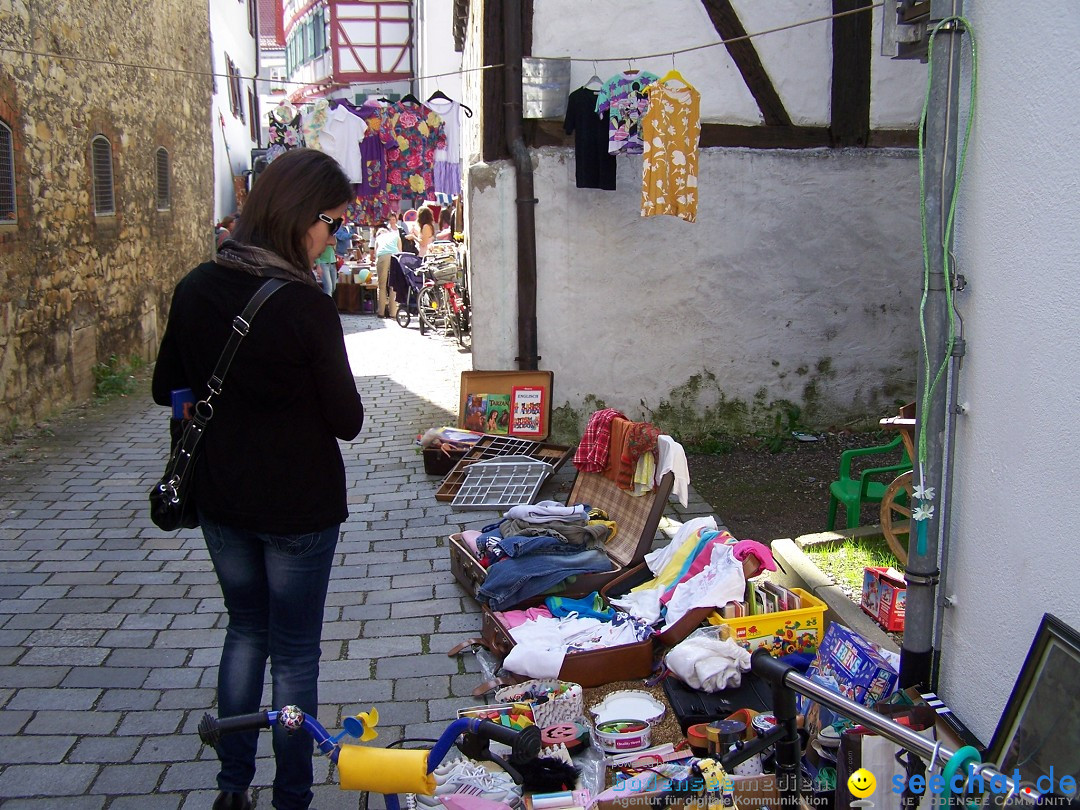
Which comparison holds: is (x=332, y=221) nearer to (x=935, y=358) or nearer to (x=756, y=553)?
(x=935, y=358)

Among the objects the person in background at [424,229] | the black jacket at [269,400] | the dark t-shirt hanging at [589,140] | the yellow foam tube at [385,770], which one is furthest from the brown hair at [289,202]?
the person in background at [424,229]

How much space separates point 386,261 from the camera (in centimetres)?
1540

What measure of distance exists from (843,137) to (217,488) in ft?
20.2

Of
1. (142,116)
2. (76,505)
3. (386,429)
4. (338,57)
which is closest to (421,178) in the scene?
(142,116)

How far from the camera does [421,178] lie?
13.7 meters

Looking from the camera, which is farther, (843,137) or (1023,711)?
(843,137)

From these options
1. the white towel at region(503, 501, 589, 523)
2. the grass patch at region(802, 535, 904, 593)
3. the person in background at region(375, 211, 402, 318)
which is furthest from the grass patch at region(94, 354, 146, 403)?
the grass patch at region(802, 535, 904, 593)

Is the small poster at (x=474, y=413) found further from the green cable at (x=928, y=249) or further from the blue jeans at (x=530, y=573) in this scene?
the green cable at (x=928, y=249)

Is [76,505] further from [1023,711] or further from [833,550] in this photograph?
[1023,711]

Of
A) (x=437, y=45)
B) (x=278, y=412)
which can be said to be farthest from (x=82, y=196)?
(x=437, y=45)

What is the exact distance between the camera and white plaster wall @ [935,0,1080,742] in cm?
247

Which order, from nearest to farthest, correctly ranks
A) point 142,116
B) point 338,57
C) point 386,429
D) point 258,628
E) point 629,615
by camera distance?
1. point 258,628
2. point 629,615
3. point 386,429
4. point 142,116
5. point 338,57

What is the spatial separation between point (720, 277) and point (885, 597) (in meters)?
3.71

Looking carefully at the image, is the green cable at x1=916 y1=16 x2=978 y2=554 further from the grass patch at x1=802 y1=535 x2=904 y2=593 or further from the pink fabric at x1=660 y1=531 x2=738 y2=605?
the grass patch at x1=802 y1=535 x2=904 y2=593
